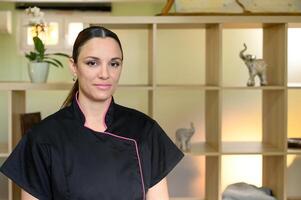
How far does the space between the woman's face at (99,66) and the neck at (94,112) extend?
0.03 metres

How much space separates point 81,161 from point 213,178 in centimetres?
141

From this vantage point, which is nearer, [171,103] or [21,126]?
[21,126]

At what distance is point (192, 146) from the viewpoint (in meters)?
2.71

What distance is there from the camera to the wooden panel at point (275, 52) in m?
2.53

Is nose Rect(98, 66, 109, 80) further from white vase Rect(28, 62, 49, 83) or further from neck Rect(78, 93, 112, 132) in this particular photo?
white vase Rect(28, 62, 49, 83)

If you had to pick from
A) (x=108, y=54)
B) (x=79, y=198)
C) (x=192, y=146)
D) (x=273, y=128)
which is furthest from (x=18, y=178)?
(x=273, y=128)

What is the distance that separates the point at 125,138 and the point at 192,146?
1.37 m

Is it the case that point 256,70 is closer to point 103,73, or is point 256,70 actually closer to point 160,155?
point 160,155

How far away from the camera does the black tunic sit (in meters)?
1.30

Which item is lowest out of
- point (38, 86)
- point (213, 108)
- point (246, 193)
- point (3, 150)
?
point (246, 193)

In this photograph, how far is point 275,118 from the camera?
2.66 m

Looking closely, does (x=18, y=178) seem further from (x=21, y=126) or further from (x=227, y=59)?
(x=227, y=59)

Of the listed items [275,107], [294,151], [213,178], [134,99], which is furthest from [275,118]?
[134,99]

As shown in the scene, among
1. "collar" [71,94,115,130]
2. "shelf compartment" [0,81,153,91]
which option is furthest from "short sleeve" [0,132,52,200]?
"shelf compartment" [0,81,153,91]
